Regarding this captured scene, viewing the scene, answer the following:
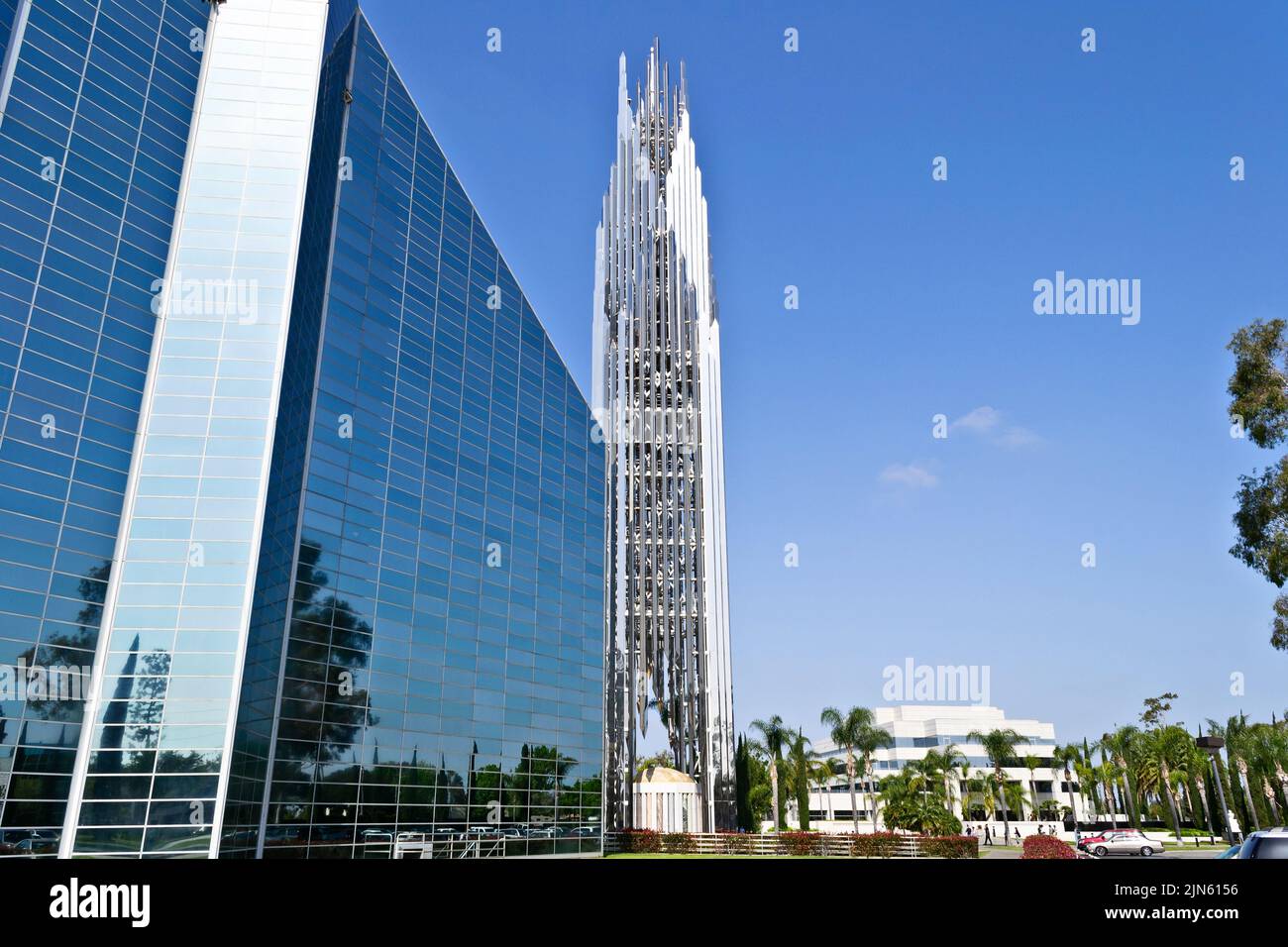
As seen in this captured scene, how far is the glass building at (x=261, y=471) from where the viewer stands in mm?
35594

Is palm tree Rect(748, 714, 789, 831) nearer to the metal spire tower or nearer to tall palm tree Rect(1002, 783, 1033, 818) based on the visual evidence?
the metal spire tower

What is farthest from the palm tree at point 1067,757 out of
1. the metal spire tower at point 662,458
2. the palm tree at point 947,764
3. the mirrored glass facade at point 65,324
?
the mirrored glass facade at point 65,324

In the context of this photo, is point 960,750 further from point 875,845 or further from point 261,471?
point 261,471

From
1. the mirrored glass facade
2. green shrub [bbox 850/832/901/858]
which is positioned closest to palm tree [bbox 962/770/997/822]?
green shrub [bbox 850/832/901/858]

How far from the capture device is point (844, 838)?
48531 millimetres

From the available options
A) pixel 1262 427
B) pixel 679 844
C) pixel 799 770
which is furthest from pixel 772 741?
pixel 1262 427

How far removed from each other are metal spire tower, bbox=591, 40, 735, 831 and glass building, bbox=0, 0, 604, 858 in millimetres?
18766

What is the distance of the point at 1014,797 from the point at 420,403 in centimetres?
8406

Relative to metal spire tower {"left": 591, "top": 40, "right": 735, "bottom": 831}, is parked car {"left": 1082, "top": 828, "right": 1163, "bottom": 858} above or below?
below

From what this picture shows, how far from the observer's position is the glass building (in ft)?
117

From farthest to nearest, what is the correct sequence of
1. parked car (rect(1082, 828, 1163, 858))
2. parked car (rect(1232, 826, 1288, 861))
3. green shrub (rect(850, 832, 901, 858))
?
green shrub (rect(850, 832, 901, 858)) → parked car (rect(1082, 828, 1163, 858)) → parked car (rect(1232, 826, 1288, 861))

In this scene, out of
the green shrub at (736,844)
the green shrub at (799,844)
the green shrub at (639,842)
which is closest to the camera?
the green shrub at (799,844)

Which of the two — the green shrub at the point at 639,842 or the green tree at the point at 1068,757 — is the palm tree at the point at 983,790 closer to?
the green tree at the point at 1068,757

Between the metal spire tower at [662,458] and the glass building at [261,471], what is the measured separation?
18766mm
